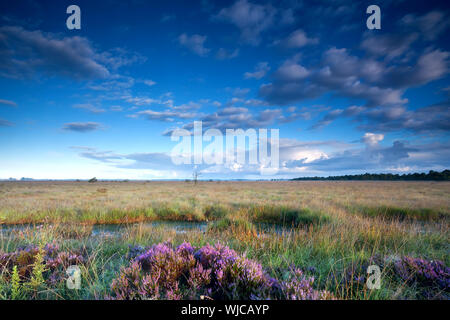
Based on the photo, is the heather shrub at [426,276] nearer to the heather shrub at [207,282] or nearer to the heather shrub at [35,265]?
the heather shrub at [207,282]

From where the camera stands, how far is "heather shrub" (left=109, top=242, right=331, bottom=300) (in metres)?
2.46

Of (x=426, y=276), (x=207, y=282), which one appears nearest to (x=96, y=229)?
(x=207, y=282)

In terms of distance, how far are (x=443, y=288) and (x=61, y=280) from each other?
19.6ft

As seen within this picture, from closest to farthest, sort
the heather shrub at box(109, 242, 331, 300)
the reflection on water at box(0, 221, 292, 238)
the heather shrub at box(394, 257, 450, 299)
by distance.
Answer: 1. the heather shrub at box(109, 242, 331, 300)
2. the heather shrub at box(394, 257, 450, 299)
3. the reflection on water at box(0, 221, 292, 238)

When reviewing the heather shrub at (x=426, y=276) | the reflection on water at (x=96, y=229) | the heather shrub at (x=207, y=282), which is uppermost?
the heather shrub at (x=207, y=282)

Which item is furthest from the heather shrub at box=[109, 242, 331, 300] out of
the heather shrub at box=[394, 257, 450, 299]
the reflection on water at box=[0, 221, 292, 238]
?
the reflection on water at box=[0, 221, 292, 238]

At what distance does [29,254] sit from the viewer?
382 cm

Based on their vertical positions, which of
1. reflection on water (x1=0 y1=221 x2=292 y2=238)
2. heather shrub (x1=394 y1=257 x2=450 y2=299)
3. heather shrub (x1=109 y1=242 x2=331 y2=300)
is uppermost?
heather shrub (x1=109 y1=242 x2=331 y2=300)

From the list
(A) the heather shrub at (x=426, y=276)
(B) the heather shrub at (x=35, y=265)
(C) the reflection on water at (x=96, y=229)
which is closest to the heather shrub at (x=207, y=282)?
(B) the heather shrub at (x=35, y=265)

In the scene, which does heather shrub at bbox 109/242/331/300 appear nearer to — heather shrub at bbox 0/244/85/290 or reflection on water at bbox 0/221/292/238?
heather shrub at bbox 0/244/85/290

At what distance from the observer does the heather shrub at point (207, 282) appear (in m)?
2.46

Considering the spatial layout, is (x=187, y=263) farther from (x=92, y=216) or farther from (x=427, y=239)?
(x=92, y=216)
